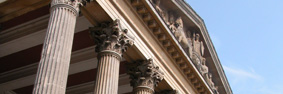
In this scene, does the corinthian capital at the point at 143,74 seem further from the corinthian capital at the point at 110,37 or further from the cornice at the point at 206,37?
the cornice at the point at 206,37

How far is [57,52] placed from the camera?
41.4 ft

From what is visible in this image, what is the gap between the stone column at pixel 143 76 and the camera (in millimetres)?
18797

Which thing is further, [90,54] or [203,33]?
[203,33]

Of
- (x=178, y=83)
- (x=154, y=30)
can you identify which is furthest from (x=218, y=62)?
(x=154, y=30)

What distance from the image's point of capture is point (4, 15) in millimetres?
16828

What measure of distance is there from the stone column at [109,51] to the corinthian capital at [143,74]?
1.87 metres

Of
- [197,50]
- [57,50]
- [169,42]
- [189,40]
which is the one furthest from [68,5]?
[197,50]

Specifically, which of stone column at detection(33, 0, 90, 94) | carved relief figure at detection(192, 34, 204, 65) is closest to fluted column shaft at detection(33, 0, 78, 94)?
stone column at detection(33, 0, 90, 94)

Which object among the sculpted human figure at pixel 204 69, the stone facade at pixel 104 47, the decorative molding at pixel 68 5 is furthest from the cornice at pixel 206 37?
the decorative molding at pixel 68 5

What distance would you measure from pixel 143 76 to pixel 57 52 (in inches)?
278

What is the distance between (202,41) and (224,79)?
15.0 ft

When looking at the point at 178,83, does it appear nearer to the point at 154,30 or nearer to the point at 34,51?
the point at 154,30

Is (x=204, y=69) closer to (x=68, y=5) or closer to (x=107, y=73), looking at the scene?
(x=107, y=73)

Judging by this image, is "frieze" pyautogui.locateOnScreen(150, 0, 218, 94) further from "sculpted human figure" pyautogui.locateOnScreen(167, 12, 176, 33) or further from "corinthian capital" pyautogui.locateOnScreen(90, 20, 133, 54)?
"corinthian capital" pyautogui.locateOnScreen(90, 20, 133, 54)
